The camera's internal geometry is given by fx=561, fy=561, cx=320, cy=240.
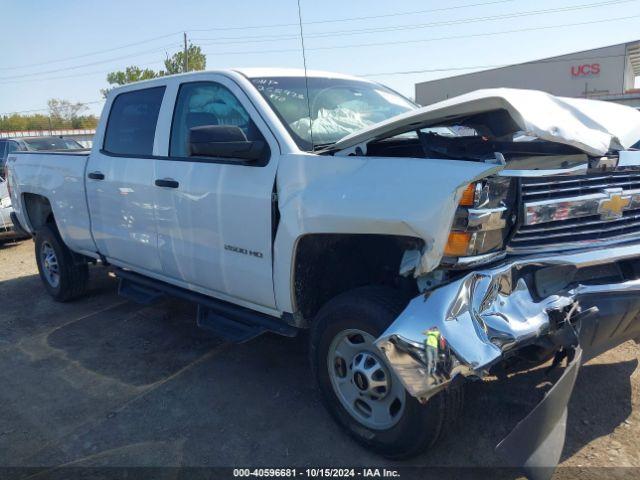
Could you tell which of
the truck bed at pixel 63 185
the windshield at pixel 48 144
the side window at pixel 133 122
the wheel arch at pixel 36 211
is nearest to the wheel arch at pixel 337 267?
the side window at pixel 133 122

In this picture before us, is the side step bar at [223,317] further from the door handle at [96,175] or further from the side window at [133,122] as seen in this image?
the side window at [133,122]

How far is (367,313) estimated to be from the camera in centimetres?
279

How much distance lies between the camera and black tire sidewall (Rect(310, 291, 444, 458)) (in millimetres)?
2678

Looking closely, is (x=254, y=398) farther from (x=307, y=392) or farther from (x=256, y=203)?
(x=256, y=203)

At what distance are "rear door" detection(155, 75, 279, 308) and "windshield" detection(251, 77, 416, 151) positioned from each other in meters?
0.19

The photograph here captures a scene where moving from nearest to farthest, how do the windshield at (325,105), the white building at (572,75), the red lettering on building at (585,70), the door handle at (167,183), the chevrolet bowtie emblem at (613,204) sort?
the chevrolet bowtie emblem at (613,204) → the windshield at (325,105) → the door handle at (167,183) → the white building at (572,75) → the red lettering on building at (585,70)

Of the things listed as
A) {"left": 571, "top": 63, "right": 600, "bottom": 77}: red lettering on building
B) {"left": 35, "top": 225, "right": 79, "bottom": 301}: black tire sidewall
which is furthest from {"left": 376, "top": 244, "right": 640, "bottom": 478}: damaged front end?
{"left": 571, "top": 63, "right": 600, "bottom": 77}: red lettering on building

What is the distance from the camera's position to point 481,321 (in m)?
2.37

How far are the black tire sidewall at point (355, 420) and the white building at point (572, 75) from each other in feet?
117

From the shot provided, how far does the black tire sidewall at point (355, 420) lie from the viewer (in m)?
2.68

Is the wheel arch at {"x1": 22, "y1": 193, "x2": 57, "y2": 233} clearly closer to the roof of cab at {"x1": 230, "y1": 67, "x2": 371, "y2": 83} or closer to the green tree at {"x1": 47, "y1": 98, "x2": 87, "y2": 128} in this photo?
the roof of cab at {"x1": 230, "y1": 67, "x2": 371, "y2": 83}

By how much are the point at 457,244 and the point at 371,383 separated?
35.5 inches

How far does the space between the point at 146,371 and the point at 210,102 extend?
2.05 meters

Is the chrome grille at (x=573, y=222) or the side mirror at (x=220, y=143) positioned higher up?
the side mirror at (x=220, y=143)
